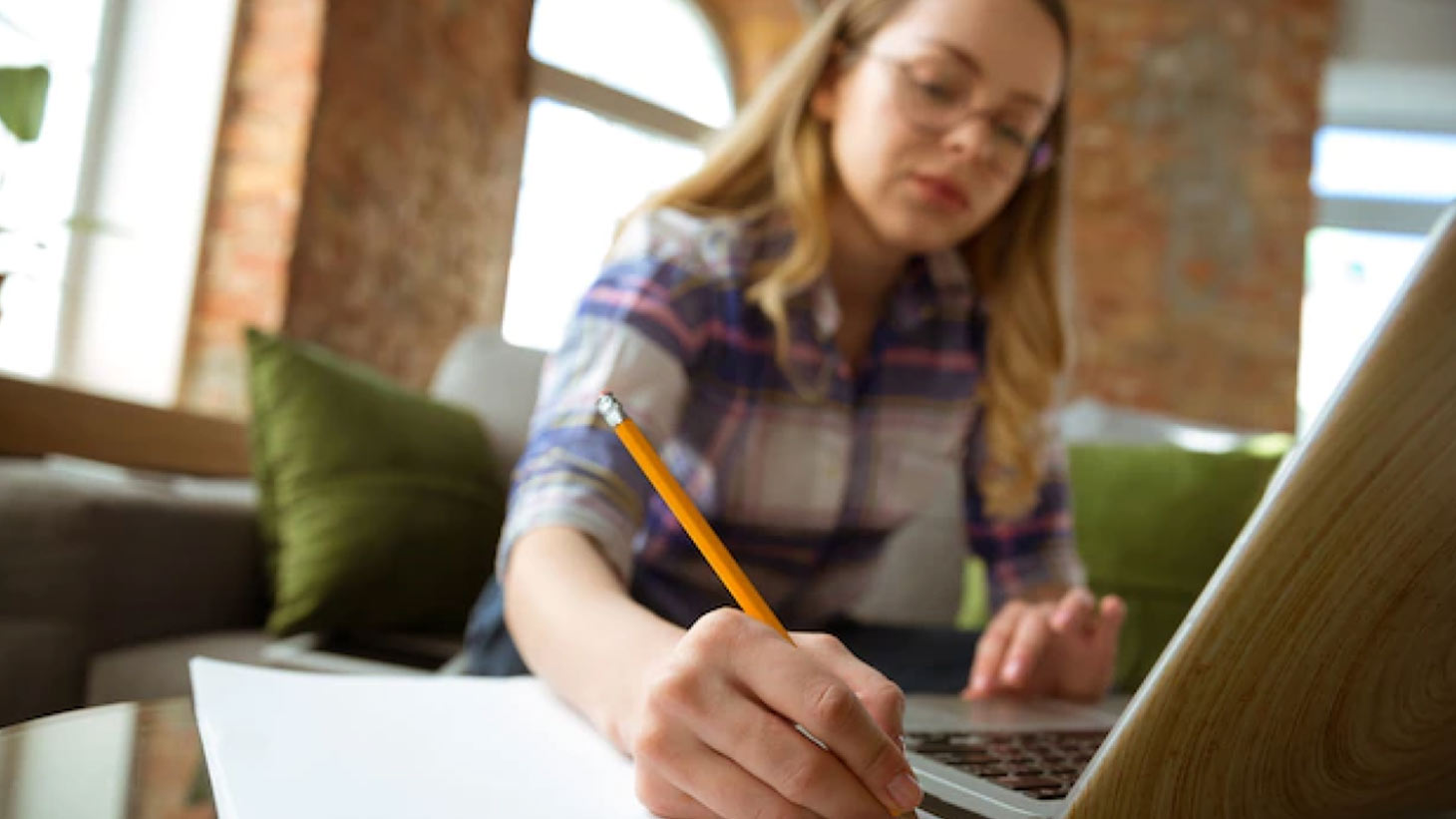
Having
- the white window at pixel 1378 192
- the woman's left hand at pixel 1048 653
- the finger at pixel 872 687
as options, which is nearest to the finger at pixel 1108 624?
the woman's left hand at pixel 1048 653

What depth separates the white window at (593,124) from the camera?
3666mm

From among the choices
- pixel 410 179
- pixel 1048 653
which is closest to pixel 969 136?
pixel 1048 653

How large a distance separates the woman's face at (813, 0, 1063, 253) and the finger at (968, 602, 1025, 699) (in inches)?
13.0

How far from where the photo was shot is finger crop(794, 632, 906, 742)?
1.20 feet

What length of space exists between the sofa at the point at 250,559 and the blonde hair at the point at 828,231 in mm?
273

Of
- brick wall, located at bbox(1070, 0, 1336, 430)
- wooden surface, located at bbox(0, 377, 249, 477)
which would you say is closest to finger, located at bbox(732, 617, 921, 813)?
wooden surface, located at bbox(0, 377, 249, 477)

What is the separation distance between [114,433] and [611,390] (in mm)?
1077

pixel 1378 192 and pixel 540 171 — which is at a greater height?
pixel 1378 192

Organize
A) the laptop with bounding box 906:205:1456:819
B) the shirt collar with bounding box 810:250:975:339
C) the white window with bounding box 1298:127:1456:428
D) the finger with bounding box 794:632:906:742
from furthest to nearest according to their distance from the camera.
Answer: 1. the white window with bounding box 1298:127:1456:428
2. the shirt collar with bounding box 810:250:975:339
3. the finger with bounding box 794:632:906:742
4. the laptop with bounding box 906:205:1456:819

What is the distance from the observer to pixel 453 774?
382 mm

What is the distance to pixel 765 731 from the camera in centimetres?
35

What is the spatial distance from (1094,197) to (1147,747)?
3.56 metres

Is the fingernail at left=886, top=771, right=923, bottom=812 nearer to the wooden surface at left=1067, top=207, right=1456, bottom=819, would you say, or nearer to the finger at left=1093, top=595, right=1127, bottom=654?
the wooden surface at left=1067, top=207, right=1456, bottom=819

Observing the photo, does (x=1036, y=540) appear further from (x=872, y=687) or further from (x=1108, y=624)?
(x=872, y=687)
